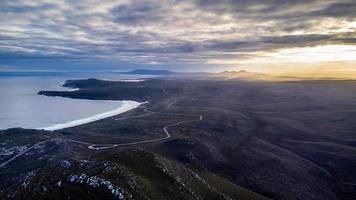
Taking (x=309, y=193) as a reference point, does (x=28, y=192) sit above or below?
above

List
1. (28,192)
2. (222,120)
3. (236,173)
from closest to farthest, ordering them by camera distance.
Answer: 1. (28,192)
2. (236,173)
3. (222,120)

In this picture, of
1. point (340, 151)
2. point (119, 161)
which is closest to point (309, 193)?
point (340, 151)

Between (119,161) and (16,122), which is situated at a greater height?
(119,161)

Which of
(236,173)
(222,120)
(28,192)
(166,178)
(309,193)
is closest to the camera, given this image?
(28,192)

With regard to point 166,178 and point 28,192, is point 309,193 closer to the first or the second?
point 166,178

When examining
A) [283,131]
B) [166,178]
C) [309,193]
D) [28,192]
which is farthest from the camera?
[283,131]

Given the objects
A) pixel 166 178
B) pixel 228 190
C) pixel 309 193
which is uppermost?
pixel 166 178

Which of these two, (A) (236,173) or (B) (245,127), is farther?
(B) (245,127)

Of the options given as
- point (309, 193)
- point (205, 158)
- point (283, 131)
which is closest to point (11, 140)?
point (205, 158)

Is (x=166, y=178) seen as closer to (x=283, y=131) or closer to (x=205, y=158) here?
(x=205, y=158)
